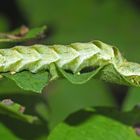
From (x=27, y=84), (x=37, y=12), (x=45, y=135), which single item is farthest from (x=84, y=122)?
(x=37, y=12)

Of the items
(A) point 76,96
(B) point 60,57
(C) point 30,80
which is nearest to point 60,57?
(B) point 60,57

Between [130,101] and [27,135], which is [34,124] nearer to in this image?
[27,135]

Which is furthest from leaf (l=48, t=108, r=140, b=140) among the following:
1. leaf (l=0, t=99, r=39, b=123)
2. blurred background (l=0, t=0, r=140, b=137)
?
blurred background (l=0, t=0, r=140, b=137)

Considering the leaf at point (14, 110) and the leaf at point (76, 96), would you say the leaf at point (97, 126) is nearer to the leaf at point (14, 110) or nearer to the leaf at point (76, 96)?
the leaf at point (14, 110)

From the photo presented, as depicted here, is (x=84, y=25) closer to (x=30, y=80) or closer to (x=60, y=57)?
(x=60, y=57)

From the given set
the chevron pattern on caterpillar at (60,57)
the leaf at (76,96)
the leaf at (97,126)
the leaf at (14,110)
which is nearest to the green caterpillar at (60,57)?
the chevron pattern on caterpillar at (60,57)

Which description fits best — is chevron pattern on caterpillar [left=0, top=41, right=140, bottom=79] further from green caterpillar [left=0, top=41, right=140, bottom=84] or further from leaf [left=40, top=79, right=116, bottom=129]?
leaf [left=40, top=79, right=116, bottom=129]
